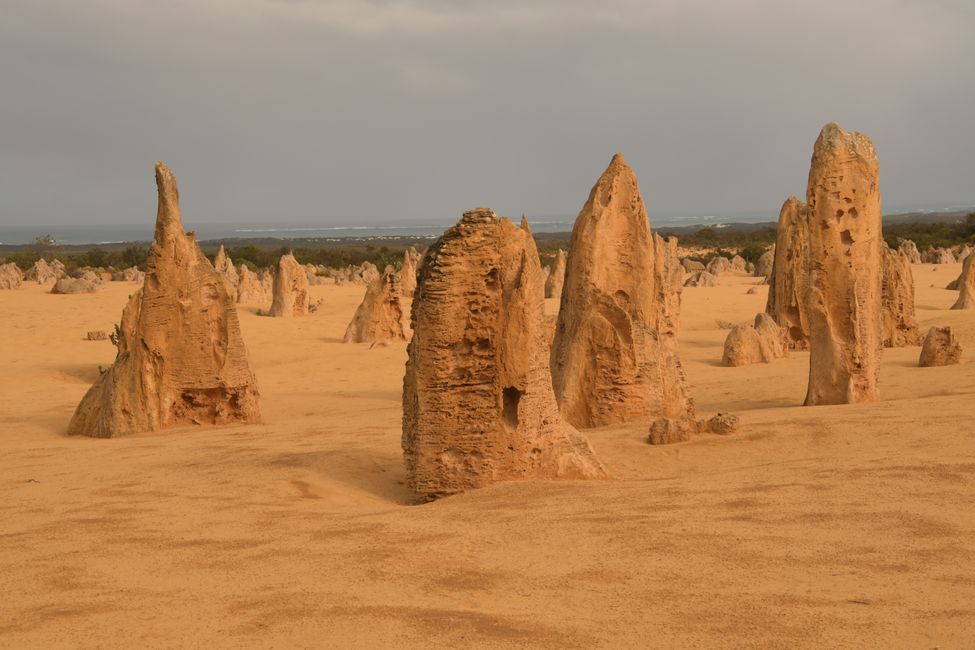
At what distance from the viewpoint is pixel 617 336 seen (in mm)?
8758

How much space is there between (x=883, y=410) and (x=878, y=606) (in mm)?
4769

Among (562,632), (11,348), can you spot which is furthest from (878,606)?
(11,348)

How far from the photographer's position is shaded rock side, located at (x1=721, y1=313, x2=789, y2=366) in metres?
14.3

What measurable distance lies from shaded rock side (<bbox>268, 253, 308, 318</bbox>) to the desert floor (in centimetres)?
1414

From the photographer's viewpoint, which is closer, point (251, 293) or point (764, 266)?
point (251, 293)

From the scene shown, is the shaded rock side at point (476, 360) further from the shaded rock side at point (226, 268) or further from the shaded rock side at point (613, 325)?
the shaded rock side at point (226, 268)

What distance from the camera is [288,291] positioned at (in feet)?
75.3

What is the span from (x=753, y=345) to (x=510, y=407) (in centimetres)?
912

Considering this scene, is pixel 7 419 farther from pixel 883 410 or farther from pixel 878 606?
pixel 878 606

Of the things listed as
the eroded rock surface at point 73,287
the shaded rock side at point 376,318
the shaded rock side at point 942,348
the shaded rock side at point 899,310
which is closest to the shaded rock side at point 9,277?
the eroded rock surface at point 73,287

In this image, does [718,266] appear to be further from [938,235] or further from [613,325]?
[613,325]

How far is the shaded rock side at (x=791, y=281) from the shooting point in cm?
1555

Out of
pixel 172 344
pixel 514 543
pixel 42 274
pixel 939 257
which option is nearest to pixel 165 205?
pixel 172 344

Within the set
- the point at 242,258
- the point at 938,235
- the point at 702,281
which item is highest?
the point at 938,235
